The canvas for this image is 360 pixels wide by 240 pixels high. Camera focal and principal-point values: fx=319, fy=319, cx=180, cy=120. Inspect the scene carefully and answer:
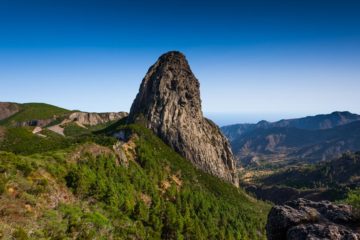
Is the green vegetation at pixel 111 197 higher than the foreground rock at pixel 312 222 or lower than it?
lower

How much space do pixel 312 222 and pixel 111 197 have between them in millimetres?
66266

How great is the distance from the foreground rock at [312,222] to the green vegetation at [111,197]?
104 ft

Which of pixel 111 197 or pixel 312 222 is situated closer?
pixel 312 222

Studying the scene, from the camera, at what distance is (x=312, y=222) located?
35031 millimetres

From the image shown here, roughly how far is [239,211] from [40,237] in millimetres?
146559

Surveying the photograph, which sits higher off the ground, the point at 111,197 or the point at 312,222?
the point at 312,222

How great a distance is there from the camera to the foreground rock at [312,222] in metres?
31.8

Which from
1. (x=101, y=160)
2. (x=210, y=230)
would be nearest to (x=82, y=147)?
(x=101, y=160)

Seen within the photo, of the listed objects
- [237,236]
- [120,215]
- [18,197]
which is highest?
[18,197]

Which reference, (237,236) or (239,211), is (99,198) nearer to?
(237,236)

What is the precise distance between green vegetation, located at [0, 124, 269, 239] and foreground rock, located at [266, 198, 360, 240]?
31835 millimetres

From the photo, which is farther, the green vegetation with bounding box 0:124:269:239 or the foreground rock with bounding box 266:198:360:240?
the green vegetation with bounding box 0:124:269:239

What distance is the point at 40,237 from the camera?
46781mm

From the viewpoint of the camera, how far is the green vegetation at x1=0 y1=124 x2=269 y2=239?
55.9 meters
